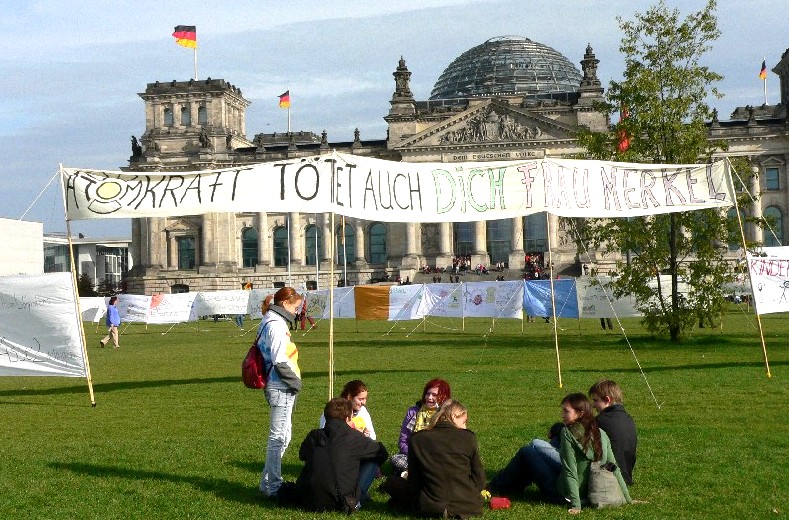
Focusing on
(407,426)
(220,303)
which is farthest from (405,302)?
(407,426)

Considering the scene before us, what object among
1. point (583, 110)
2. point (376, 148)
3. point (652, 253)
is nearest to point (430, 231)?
point (376, 148)

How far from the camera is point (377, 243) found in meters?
96.9

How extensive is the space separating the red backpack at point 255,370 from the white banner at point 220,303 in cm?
4020

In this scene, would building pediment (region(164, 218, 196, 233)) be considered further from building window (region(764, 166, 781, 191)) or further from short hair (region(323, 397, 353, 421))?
short hair (region(323, 397, 353, 421))

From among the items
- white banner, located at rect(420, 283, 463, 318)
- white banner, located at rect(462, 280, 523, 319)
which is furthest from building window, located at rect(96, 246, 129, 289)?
white banner, located at rect(462, 280, 523, 319)

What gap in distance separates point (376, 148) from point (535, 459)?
86.0 m

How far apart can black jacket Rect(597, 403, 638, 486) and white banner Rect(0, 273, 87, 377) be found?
10.3 metres

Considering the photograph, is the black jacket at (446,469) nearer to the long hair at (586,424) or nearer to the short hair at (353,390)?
the long hair at (586,424)

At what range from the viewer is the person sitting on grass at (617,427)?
10852 millimetres

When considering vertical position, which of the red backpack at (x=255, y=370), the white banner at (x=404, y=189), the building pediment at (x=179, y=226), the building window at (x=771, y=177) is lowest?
the red backpack at (x=255, y=370)

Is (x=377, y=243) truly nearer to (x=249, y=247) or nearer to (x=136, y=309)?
(x=249, y=247)

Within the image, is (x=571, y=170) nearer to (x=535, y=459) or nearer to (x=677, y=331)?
(x=535, y=459)

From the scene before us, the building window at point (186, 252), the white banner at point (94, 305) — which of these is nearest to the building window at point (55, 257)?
the building window at point (186, 252)

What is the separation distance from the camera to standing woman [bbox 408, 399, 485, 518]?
967cm
